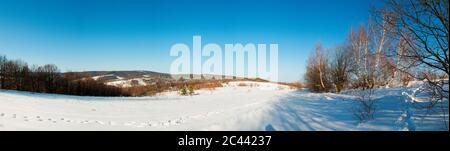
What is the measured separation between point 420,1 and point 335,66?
21.4 m

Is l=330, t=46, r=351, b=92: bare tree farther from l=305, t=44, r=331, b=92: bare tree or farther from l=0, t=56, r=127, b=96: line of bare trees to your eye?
l=0, t=56, r=127, b=96: line of bare trees

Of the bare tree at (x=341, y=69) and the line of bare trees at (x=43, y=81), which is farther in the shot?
the line of bare trees at (x=43, y=81)

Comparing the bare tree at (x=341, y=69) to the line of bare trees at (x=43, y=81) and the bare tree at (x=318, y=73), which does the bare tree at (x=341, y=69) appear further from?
the line of bare trees at (x=43, y=81)

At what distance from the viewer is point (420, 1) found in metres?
4.61

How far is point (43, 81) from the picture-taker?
1763 inches

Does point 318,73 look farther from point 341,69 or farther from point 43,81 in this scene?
point 43,81

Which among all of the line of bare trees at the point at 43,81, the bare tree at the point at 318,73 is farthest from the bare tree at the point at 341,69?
the line of bare trees at the point at 43,81

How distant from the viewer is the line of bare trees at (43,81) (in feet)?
141

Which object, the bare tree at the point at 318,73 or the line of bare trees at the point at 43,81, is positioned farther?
the line of bare trees at the point at 43,81

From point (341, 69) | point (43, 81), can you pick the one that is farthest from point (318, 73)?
point (43, 81)
